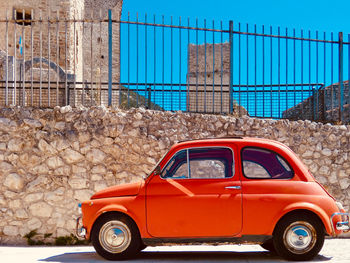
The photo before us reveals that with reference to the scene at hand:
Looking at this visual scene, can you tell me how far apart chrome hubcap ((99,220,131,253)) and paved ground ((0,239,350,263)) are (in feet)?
0.72

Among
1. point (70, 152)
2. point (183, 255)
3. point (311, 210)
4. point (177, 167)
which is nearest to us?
point (311, 210)

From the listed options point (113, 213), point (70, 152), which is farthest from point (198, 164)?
point (70, 152)

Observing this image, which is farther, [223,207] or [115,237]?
[115,237]

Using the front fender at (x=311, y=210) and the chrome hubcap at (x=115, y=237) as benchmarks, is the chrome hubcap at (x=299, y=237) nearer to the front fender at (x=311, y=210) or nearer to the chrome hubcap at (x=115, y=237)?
the front fender at (x=311, y=210)

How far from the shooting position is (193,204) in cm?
547

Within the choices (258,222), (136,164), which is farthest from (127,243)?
(136,164)

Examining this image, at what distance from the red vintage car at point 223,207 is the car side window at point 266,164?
1cm

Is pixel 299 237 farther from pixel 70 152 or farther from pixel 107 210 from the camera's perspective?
pixel 70 152

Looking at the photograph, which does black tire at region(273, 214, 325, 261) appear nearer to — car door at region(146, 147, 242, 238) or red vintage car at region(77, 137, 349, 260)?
red vintage car at region(77, 137, 349, 260)

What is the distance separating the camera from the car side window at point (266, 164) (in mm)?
5617

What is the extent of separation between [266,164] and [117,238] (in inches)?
79.8

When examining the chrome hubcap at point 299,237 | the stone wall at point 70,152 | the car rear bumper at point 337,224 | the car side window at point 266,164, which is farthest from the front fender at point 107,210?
the stone wall at point 70,152

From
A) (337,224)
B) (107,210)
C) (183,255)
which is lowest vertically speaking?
(183,255)

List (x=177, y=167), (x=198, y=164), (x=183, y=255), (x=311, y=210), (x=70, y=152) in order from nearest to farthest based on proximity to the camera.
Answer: (x=311, y=210) → (x=177, y=167) → (x=198, y=164) → (x=183, y=255) → (x=70, y=152)
